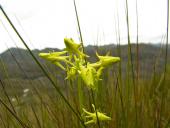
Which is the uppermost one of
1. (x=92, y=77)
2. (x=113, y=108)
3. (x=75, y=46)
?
(x=75, y=46)

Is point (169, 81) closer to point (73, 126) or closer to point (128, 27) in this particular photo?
point (73, 126)

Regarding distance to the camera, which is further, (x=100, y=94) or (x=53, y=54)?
(x=100, y=94)

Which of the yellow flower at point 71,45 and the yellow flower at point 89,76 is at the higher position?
the yellow flower at point 71,45

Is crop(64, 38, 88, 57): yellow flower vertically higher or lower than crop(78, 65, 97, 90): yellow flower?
higher

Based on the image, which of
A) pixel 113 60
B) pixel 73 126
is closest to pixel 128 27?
pixel 113 60

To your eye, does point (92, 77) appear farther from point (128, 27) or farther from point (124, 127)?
point (124, 127)

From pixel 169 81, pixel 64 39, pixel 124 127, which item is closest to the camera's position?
pixel 64 39

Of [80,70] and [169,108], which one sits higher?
[80,70]

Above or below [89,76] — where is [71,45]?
above

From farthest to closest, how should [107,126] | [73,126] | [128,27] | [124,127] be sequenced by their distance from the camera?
[73,126] → [107,126] → [124,127] → [128,27]
